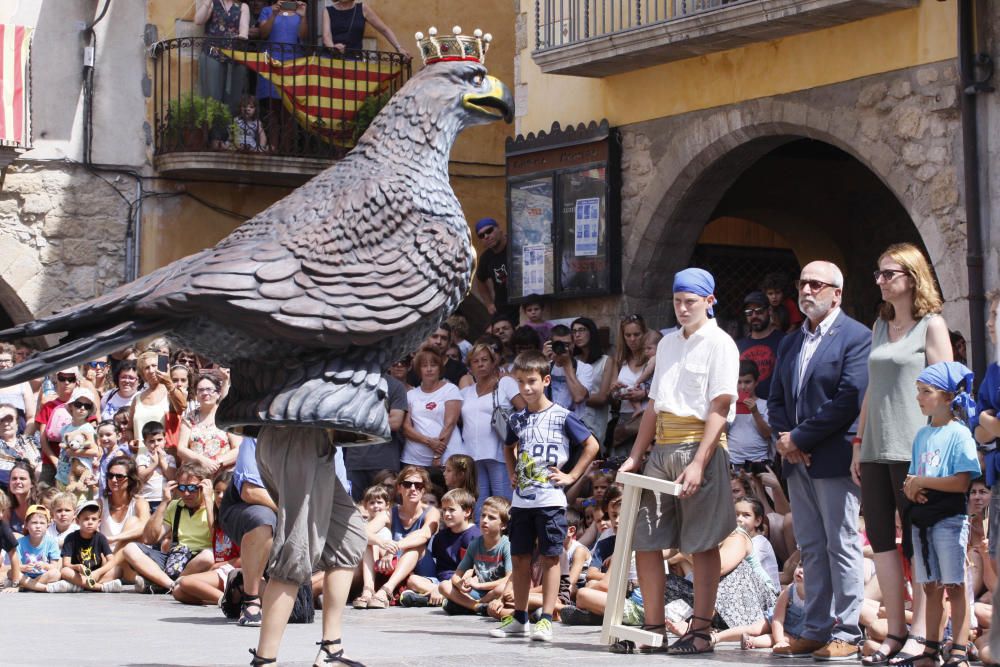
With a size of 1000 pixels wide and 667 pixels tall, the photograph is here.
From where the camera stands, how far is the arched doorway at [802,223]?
695 inches

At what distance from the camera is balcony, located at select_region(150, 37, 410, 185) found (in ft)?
60.4

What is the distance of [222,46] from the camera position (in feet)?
60.9

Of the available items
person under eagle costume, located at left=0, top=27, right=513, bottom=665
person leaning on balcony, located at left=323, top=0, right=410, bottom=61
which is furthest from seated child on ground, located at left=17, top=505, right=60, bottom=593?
person leaning on balcony, located at left=323, top=0, right=410, bottom=61

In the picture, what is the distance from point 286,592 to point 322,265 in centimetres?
124

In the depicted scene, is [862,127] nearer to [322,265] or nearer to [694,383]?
[694,383]

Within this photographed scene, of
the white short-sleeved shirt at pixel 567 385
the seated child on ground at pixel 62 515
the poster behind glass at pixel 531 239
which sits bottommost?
the seated child on ground at pixel 62 515

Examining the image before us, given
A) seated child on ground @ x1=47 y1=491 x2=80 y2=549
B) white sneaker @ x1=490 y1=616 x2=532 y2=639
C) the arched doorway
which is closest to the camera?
white sneaker @ x1=490 y1=616 x2=532 y2=639

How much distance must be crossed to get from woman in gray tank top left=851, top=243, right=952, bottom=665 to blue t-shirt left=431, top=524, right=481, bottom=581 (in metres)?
3.99

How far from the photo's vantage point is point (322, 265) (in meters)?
6.29

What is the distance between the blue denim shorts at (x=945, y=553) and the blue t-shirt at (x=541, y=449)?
86.2 inches

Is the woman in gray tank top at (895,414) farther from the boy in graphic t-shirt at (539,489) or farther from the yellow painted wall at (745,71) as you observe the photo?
the yellow painted wall at (745,71)

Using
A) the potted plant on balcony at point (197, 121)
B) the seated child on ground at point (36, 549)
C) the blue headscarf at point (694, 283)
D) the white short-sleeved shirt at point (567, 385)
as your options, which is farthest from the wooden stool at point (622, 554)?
the potted plant on balcony at point (197, 121)

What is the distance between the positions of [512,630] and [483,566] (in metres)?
1.64

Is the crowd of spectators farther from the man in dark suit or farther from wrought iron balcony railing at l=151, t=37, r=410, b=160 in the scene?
wrought iron balcony railing at l=151, t=37, r=410, b=160
